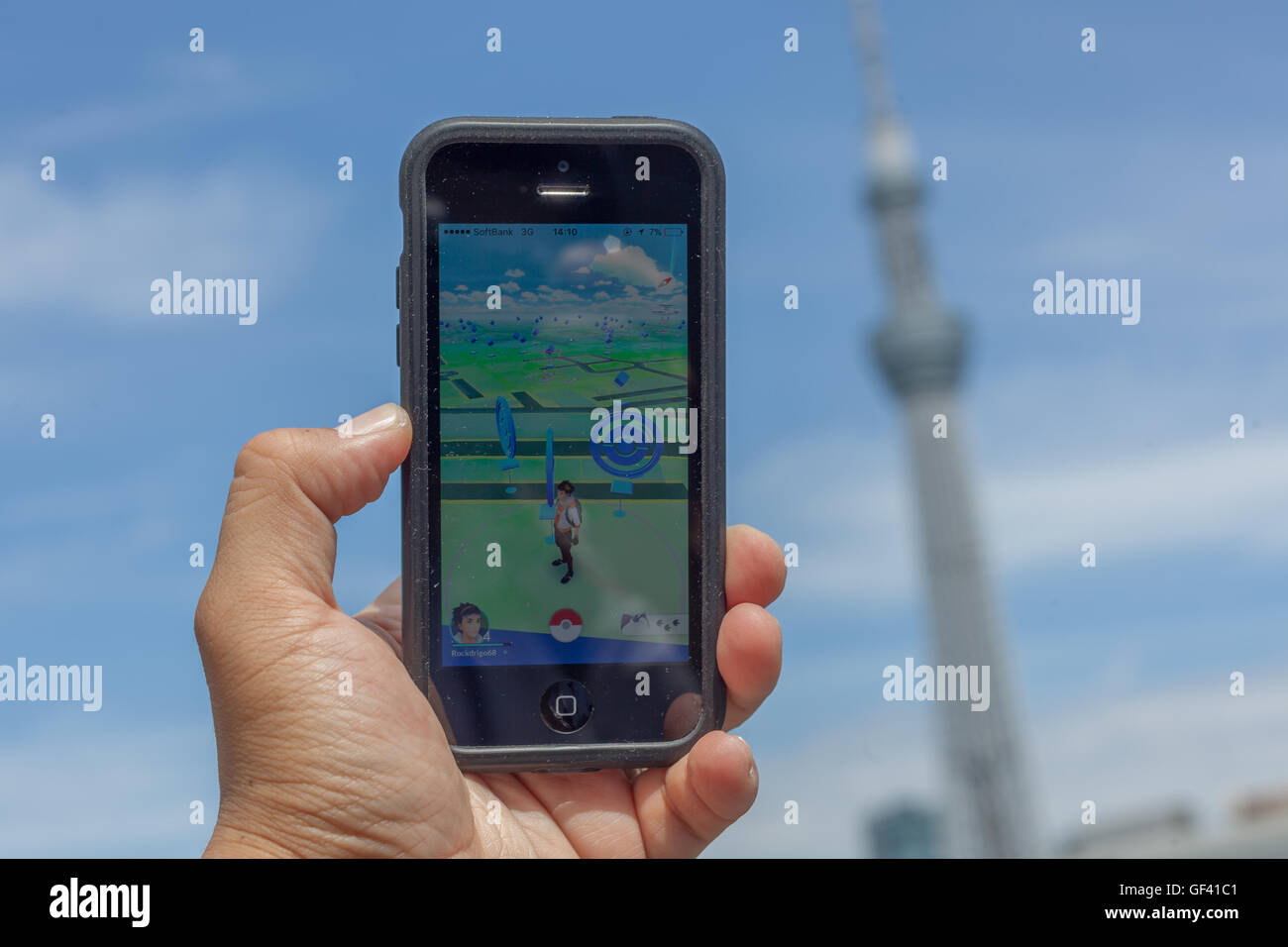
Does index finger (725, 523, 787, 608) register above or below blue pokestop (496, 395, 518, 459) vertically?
below

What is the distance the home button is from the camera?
13.3 feet

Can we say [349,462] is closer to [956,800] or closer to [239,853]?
[239,853]

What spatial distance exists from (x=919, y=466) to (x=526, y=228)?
63.0 metres

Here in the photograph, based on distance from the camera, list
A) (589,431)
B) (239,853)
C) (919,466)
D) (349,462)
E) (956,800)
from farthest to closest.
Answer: (919,466)
(956,800)
(589,431)
(349,462)
(239,853)

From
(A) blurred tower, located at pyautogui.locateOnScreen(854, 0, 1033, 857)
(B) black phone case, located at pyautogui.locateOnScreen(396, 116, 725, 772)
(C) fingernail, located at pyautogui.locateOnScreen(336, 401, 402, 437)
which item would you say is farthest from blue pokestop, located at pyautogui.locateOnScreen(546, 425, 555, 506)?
(A) blurred tower, located at pyautogui.locateOnScreen(854, 0, 1033, 857)

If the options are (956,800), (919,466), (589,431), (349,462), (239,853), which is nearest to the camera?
(239,853)

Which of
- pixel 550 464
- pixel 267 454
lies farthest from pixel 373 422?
pixel 550 464

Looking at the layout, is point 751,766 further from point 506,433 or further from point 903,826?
point 903,826

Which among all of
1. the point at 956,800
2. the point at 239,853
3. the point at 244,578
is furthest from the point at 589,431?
the point at 956,800

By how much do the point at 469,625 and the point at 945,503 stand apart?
6263 centimetres

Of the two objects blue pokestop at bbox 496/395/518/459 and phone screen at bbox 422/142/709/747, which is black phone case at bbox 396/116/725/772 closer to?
phone screen at bbox 422/142/709/747

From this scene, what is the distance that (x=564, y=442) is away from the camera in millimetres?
4078

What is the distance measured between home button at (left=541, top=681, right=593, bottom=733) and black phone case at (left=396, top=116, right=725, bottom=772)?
0.08 metres

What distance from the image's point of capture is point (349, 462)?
12.6 ft
